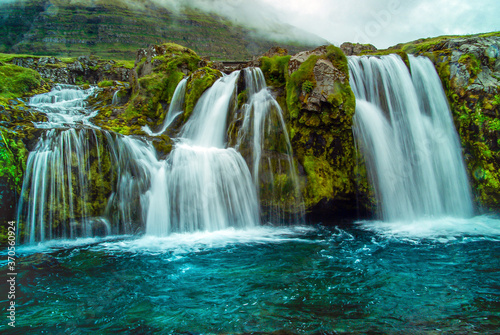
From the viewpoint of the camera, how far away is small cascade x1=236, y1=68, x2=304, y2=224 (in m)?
10.2

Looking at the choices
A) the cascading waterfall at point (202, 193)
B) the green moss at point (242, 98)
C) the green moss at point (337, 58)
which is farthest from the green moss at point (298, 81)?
the cascading waterfall at point (202, 193)

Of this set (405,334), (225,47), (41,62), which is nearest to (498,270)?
(405,334)

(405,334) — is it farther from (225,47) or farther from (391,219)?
(225,47)

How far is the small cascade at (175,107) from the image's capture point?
1427cm

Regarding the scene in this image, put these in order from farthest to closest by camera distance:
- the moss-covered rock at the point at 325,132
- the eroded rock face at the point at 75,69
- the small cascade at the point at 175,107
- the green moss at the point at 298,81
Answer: the eroded rock face at the point at 75,69 < the small cascade at the point at 175,107 < the green moss at the point at 298,81 < the moss-covered rock at the point at 325,132

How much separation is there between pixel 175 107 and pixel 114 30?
Result: 102419 mm

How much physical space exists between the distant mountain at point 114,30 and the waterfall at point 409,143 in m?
88.8

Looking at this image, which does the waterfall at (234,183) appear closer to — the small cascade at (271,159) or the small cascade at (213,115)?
the small cascade at (271,159)

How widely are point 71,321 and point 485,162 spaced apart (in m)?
13.7

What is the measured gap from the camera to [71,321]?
4.32 meters

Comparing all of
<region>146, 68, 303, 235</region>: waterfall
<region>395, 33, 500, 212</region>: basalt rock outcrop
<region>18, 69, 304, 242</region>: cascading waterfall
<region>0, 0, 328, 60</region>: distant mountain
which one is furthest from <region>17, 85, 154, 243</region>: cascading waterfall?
<region>0, 0, 328, 60</region>: distant mountain

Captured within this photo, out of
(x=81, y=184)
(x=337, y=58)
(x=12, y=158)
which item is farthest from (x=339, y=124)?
(x=12, y=158)

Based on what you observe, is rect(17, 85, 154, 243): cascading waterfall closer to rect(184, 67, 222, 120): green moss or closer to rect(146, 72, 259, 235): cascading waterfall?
rect(146, 72, 259, 235): cascading waterfall

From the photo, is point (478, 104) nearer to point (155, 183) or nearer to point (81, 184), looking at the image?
point (155, 183)
